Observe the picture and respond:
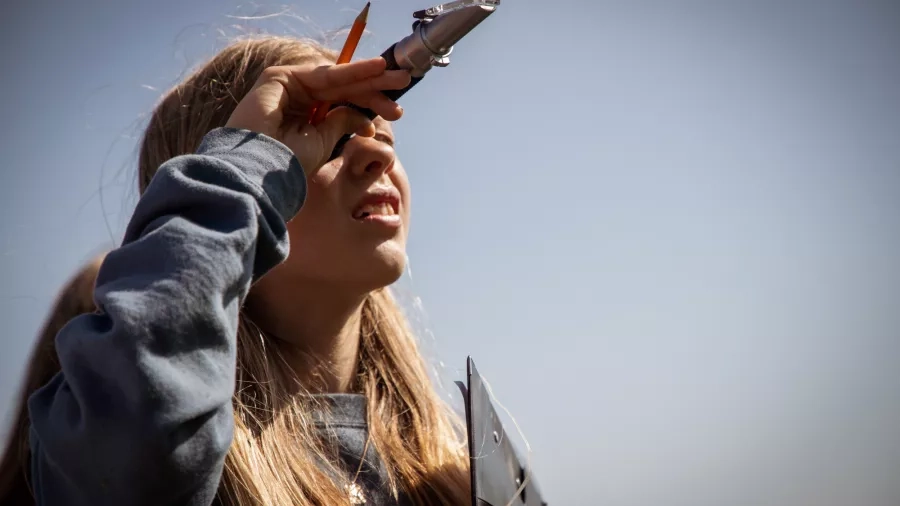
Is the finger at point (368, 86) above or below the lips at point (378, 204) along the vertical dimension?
above

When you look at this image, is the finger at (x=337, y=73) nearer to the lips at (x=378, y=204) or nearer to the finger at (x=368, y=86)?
the finger at (x=368, y=86)

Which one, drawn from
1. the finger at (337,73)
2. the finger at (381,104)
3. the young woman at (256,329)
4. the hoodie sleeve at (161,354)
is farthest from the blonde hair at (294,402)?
the finger at (381,104)

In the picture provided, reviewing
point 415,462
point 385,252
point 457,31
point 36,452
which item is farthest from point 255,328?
point 457,31

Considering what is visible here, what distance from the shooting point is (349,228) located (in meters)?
1.48

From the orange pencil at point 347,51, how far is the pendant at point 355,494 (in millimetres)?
675

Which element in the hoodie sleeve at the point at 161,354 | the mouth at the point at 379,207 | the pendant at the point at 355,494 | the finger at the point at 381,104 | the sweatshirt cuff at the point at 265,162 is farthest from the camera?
the mouth at the point at 379,207

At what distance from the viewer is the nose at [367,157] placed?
1530 mm

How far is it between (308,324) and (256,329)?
0.35ft

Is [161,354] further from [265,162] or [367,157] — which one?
[367,157]

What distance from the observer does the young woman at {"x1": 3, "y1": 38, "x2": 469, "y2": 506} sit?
907 millimetres

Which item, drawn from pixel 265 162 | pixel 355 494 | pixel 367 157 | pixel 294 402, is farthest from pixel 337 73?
pixel 355 494

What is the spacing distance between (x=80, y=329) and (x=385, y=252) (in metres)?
0.66

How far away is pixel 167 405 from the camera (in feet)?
2.91

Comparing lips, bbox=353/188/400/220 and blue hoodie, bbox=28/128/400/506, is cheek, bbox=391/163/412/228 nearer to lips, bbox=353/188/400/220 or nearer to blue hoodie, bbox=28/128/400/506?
lips, bbox=353/188/400/220
